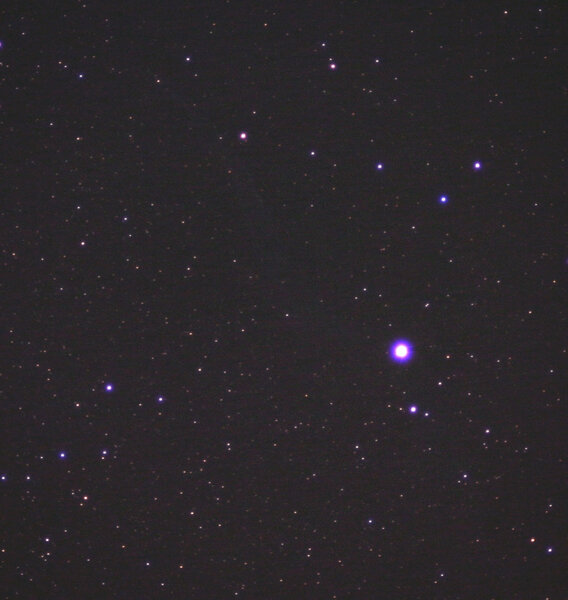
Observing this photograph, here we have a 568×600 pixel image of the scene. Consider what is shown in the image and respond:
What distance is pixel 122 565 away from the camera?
20.7 inches

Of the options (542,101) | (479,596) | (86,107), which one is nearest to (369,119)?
(542,101)

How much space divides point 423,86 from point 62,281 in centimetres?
40

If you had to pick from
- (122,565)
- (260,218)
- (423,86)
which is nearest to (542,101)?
(423,86)

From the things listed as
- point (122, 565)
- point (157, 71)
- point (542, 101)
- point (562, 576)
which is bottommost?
point (562, 576)

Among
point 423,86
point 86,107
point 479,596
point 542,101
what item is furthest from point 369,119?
point 479,596

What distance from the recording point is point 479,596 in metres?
0.54

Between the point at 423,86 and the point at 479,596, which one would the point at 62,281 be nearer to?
the point at 423,86

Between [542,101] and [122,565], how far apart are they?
62 cm

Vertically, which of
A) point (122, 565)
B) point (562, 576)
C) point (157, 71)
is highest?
point (157, 71)

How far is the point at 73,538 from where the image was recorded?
524mm

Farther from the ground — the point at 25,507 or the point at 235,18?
the point at 235,18

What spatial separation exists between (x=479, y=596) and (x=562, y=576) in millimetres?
89

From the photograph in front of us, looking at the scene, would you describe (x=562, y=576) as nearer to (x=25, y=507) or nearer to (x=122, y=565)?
(x=122, y=565)

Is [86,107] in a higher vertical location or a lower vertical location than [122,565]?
higher
